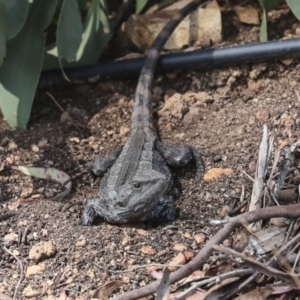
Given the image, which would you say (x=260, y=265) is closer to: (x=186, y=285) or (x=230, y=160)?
(x=186, y=285)

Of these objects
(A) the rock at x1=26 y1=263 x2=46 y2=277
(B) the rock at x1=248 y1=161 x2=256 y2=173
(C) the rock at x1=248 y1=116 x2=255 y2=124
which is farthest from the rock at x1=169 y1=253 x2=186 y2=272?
(C) the rock at x1=248 y1=116 x2=255 y2=124

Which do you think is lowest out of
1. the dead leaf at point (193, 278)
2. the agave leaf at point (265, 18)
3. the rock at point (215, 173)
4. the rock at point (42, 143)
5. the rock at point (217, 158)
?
the dead leaf at point (193, 278)

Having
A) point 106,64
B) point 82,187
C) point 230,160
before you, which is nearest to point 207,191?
point 230,160

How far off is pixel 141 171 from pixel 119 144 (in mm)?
537

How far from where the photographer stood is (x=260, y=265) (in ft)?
8.91

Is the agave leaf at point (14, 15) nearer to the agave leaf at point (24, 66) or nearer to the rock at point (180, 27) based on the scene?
the agave leaf at point (24, 66)

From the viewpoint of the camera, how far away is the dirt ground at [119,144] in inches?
130

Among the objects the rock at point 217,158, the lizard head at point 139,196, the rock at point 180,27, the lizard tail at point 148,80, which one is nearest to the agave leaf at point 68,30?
the lizard tail at point 148,80

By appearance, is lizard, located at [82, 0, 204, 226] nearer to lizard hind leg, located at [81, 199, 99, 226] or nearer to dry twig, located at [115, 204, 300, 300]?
lizard hind leg, located at [81, 199, 99, 226]

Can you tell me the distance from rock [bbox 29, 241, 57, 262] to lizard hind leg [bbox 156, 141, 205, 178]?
115 centimetres

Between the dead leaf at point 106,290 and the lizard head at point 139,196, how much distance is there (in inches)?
32.0

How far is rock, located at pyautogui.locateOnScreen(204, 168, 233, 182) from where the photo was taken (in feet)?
12.8

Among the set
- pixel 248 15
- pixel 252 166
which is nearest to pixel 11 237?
pixel 252 166

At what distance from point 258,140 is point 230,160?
237 millimetres
